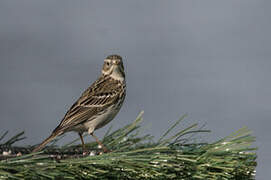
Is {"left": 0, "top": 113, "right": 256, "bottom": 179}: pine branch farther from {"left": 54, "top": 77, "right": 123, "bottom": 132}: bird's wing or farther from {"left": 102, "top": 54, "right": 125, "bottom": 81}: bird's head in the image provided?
{"left": 102, "top": 54, "right": 125, "bottom": 81}: bird's head

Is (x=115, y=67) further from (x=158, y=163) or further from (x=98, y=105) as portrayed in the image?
(x=158, y=163)

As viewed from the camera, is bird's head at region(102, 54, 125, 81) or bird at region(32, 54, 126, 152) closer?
bird at region(32, 54, 126, 152)

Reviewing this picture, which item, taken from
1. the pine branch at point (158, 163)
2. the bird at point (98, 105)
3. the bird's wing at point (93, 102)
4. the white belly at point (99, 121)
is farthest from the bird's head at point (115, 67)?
the pine branch at point (158, 163)

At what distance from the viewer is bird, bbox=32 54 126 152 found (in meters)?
7.58

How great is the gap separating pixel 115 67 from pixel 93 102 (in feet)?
2.92

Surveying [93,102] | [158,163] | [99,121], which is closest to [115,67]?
[93,102]

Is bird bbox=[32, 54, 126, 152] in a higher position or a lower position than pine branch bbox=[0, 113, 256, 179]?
higher

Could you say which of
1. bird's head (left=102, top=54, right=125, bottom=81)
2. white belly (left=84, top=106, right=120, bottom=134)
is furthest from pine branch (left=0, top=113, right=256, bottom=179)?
bird's head (left=102, top=54, right=125, bottom=81)

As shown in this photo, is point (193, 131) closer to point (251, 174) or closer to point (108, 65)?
point (251, 174)

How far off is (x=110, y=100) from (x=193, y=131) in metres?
2.37

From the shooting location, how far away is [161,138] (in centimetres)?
611

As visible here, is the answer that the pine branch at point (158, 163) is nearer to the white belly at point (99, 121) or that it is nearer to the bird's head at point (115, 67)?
the white belly at point (99, 121)

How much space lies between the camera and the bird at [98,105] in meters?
7.58

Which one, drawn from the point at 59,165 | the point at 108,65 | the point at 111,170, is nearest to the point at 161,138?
the point at 111,170
